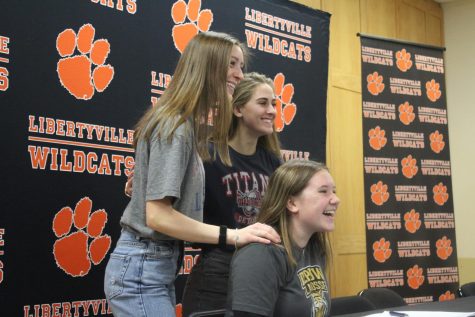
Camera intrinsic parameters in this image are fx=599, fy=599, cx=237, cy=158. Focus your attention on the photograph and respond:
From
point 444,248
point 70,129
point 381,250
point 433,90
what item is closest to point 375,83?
point 433,90

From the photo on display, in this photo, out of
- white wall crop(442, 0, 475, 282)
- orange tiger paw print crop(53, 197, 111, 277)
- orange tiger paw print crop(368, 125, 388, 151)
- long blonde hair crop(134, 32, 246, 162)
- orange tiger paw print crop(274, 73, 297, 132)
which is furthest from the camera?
white wall crop(442, 0, 475, 282)

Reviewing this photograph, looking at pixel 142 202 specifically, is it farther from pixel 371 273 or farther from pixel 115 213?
pixel 371 273

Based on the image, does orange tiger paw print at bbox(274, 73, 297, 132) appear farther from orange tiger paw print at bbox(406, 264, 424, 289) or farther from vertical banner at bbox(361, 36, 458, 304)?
orange tiger paw print at bbox(406, 264, 424, 289)

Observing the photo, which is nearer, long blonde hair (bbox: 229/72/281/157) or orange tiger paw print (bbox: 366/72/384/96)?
long blonde hair (bbox: 229/72/281/157)

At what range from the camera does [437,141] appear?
522 cm

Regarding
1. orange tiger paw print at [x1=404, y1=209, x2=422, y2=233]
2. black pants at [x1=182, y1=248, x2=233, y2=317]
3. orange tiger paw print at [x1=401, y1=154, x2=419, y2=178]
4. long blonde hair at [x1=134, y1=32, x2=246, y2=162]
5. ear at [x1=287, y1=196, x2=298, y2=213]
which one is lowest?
black pants at [x1=182, y1=248, x2=233, y2=317]

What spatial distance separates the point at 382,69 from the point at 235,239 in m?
3.68

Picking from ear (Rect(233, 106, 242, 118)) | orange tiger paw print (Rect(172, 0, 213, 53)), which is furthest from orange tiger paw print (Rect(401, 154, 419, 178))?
ear (Rect(233, 106, 242, 118))

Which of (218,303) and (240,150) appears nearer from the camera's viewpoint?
(218,303)

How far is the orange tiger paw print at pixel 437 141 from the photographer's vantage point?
17.0ft

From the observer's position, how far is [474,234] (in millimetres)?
5566

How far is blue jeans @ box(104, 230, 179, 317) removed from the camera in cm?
157

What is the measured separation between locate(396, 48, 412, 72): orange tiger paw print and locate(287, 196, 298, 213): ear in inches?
140

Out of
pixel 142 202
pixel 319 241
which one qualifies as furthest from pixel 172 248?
pixel 319 241
